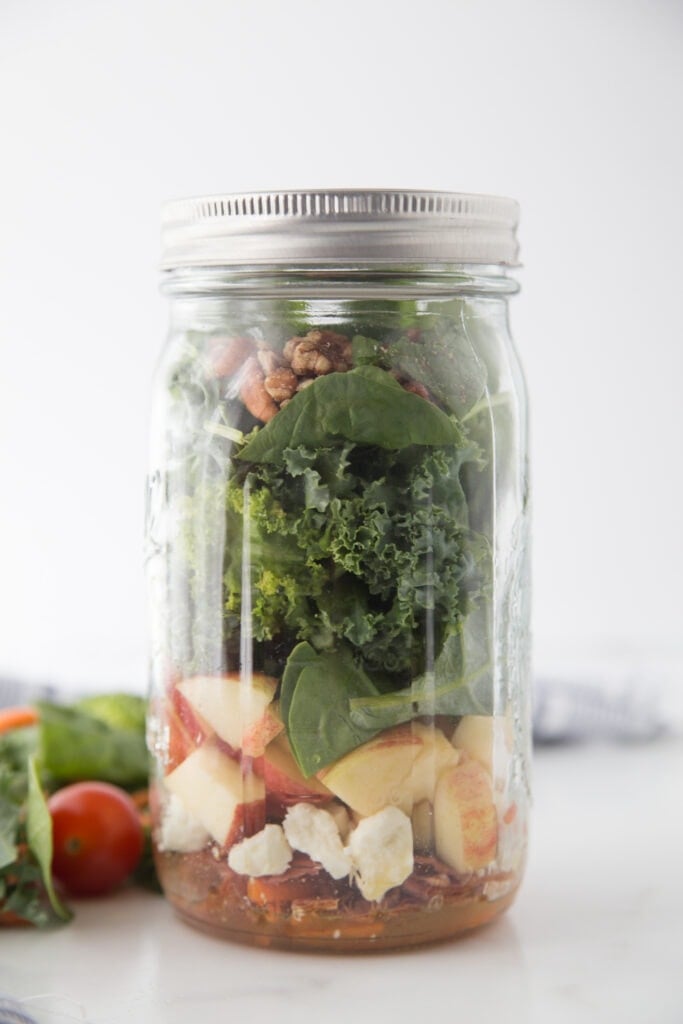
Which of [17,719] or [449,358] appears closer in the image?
[449,358]

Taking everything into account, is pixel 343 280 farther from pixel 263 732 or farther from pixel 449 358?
pixel 263 732

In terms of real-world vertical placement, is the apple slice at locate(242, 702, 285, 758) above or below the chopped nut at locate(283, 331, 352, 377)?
below

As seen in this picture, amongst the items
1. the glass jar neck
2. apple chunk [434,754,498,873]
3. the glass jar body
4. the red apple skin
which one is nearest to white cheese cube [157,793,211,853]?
the glass jar body

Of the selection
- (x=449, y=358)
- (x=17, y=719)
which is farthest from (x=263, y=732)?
(x=17, y=719)

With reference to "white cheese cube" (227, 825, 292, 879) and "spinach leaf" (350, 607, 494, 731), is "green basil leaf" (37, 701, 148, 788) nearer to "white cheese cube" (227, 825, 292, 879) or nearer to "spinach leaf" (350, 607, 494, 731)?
"white cheese cube" (227, 825, 292, 879)

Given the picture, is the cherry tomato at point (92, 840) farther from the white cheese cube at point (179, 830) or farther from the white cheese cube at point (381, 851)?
the white cheese cube at point (381, 851)

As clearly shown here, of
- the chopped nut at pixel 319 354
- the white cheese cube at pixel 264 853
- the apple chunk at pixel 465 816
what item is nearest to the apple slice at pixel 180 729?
the white cheese cube at pixel 264 853

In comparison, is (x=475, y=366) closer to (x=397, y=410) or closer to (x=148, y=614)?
(x=397, y=410)

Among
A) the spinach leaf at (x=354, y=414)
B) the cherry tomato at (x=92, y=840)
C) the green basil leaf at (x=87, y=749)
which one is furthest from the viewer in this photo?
the green basil leaf at (x=87, y=749)
